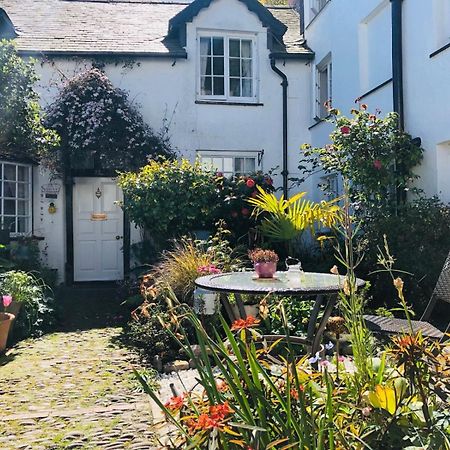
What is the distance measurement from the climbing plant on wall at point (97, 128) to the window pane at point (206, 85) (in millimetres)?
1638

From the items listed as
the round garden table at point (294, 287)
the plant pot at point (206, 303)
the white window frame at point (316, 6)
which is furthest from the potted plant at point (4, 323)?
the white window frame at point (316, 6)

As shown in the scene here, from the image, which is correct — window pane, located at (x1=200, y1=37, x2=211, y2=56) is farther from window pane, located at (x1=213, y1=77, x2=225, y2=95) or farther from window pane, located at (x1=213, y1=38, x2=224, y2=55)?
window pane, located at (x1=213, y1=77, x2=225, y2=95)

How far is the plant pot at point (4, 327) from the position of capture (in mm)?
5766

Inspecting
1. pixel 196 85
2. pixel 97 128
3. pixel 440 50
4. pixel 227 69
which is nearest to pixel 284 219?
pixel 440 50

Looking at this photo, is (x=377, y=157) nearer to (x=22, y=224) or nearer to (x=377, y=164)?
(x=377, y=164)

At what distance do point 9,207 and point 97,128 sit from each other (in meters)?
2.26

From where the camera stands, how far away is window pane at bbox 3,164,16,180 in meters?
9.85

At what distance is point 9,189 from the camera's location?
32.7ft

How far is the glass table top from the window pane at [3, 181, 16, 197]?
21.8ft

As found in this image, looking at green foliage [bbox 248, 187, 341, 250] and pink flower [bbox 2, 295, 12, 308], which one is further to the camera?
green foliage [bbox 248, 187, 341, 250]

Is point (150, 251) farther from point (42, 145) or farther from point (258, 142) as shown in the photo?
point (258, 142)

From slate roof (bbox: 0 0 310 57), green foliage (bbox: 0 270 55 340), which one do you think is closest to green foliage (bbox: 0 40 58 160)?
slate roof (bbox: 0 0 310 57)

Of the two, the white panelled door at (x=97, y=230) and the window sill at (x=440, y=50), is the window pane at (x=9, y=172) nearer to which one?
the white panelled door at (x=97, y=230)

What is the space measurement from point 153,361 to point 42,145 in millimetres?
5469
